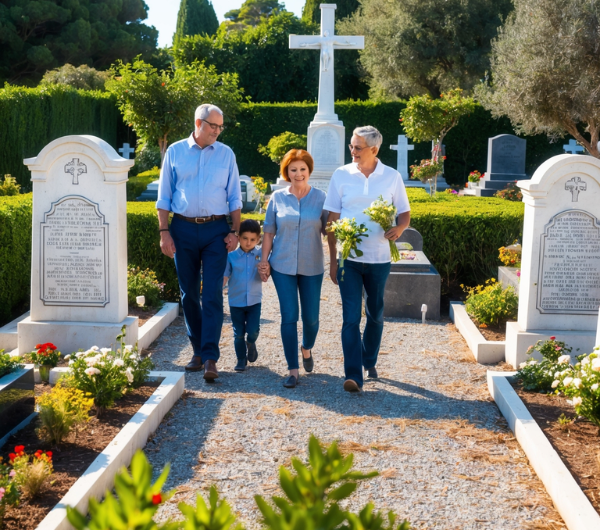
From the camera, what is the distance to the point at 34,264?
5484mm

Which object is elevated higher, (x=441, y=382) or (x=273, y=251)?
(x=273, y=251)

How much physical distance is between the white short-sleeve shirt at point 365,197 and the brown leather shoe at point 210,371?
4.18 ft

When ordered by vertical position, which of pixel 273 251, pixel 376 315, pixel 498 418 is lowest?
pixel 498 418

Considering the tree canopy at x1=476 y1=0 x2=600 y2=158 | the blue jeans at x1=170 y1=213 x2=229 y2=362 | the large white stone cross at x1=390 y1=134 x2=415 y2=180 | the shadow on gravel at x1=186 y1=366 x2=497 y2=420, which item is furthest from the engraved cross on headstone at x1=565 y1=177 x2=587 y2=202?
the large white stone cross at x1=390 y1=134 x2=415 y2=180

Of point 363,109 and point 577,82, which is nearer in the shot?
point 577,82

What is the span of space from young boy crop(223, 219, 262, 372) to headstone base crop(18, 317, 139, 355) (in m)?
0.90

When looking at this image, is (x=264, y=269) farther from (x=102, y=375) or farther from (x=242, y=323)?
(x=102, y=375)

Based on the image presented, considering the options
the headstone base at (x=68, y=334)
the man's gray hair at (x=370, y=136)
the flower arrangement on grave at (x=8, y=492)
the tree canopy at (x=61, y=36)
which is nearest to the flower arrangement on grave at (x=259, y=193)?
the headstone base at (x=68, y=334)

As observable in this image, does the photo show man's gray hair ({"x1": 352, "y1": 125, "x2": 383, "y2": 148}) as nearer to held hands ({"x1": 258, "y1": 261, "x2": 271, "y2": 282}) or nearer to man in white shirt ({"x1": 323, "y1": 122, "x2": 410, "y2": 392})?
man in white shirt ({"x1": 323, "y1": 122, "x2": 410, "y2": 392})

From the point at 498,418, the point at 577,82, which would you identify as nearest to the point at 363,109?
the point at 577,82

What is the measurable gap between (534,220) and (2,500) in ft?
13.5

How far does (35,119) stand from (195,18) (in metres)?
24.4

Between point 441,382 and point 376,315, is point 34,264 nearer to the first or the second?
point 376,315

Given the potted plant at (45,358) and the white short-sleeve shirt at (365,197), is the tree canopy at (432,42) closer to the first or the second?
the white short-sleeve shirt at (365,197)
